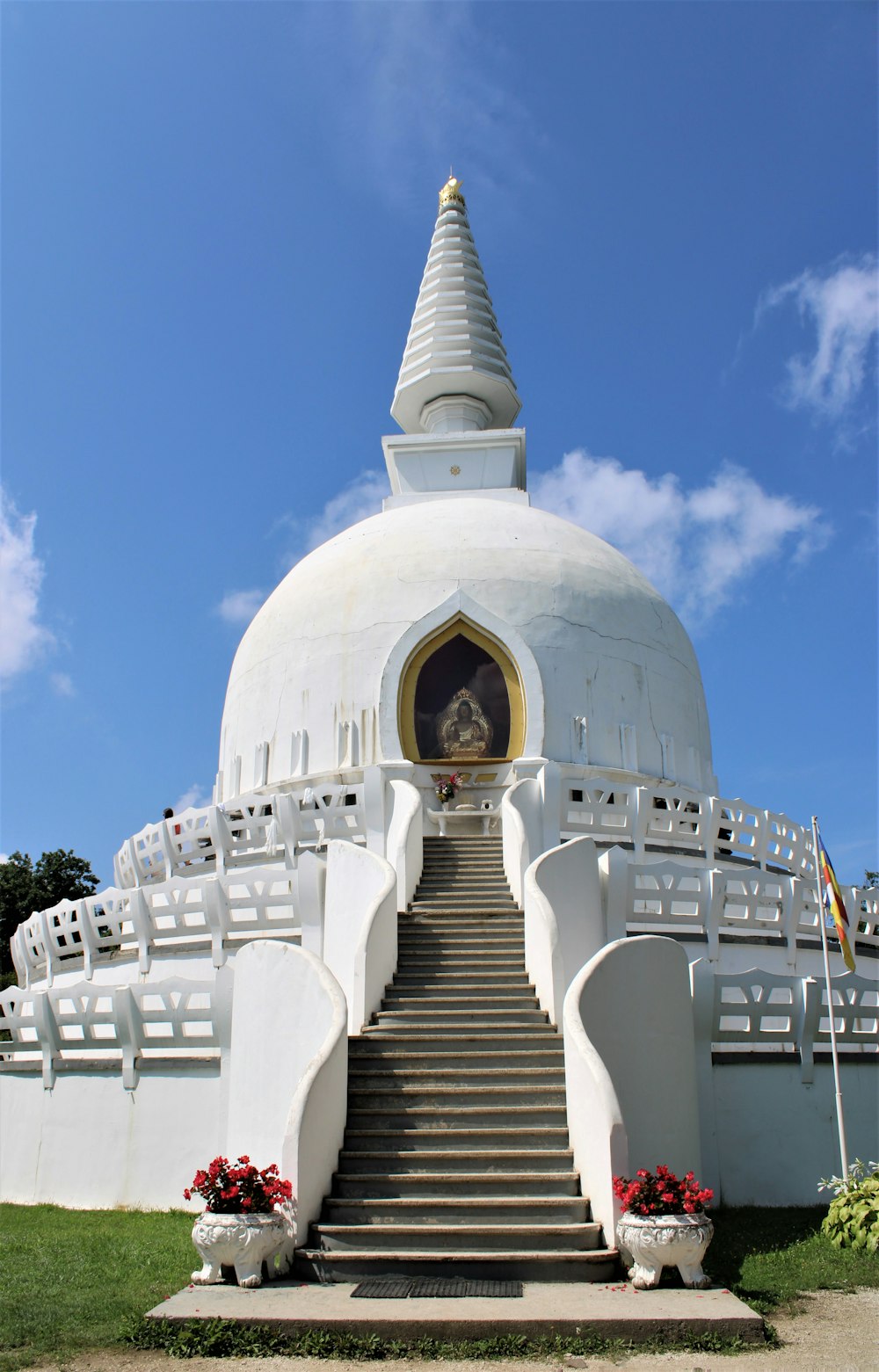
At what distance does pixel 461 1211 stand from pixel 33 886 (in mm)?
29661

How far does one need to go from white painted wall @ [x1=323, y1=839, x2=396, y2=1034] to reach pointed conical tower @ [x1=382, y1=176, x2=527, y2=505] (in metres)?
15.2

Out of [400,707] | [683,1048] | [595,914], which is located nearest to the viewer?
[683,1048]

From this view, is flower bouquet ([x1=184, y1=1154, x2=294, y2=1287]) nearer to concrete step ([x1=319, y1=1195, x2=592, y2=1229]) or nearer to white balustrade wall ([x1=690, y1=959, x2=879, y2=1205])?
concrete step ([x1=319, y1=1195, x2=592, y2=1229])

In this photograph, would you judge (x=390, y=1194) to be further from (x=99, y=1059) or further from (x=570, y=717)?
(x=570, y=717)

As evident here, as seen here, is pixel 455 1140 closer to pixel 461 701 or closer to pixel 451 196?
pixel 461 701

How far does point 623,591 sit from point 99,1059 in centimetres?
1369

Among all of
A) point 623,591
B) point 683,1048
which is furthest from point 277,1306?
point 623,591

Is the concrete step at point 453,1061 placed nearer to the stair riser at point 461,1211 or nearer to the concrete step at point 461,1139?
the concrete step at point 461,1139

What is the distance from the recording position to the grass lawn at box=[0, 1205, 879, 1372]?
702 cm

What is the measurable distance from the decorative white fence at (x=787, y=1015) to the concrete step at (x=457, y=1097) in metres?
2.17

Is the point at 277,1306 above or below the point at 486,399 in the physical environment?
below

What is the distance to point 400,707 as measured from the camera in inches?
776

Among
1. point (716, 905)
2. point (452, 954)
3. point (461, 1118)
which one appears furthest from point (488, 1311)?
point (716, 905)

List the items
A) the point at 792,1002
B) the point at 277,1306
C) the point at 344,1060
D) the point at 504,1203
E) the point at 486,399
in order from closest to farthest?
the point at 277,1306, the point at 504,1203, the point at 344,1060, the point at 792,1002, the point at 486,399
